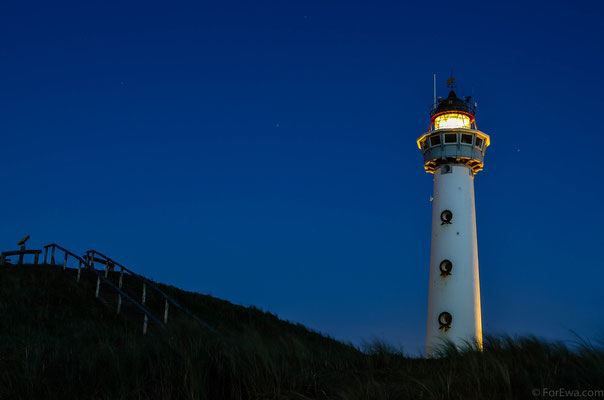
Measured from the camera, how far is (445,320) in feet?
69.4

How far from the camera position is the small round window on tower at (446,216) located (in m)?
22.5

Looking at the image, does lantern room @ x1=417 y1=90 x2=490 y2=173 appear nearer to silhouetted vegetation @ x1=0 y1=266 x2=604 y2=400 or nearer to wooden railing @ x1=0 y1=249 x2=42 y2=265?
silhouetted vegetation @ x1=0 y1=266 x2=604 y2=400

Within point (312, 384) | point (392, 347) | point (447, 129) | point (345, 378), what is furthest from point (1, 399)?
point (447, 129)

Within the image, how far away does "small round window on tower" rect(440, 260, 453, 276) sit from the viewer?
21703 millimetres

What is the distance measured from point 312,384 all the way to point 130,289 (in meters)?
19.7

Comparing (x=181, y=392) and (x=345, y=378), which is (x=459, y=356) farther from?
(x=181, y=392)

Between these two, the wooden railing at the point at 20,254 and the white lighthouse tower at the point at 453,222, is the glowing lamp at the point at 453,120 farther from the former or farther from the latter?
the wooden railing at the point at 20,254

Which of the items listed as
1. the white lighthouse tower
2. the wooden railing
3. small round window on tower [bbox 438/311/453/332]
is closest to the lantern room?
the white lighthouse tower

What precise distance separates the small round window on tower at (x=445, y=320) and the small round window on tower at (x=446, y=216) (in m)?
3.90

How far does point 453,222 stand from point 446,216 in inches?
16.0

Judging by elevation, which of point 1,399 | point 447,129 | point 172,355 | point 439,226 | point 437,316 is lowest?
point 1,399

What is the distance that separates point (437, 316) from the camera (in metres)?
21.5

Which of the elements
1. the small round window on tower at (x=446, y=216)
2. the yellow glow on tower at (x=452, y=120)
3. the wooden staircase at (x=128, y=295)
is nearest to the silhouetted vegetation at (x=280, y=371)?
the wooden staircase at (x=128, y=295)

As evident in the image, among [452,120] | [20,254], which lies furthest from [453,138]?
[20,254]
